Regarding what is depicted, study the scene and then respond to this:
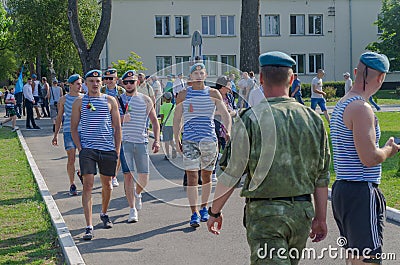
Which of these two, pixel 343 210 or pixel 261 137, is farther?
pixel 343 210

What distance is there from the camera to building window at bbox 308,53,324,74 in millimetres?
54000

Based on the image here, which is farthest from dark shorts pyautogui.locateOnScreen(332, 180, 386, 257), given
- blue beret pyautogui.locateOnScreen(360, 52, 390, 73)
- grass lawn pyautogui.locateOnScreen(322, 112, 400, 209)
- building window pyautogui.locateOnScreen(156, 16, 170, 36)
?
building window pyautogui.locateOnScreen(156, 16, 170, 36)

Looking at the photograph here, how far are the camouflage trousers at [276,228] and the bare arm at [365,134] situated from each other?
2.22 feet

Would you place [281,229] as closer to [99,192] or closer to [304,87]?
[99,192]

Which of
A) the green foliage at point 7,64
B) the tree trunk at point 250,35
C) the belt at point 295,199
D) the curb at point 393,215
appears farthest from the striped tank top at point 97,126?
the green foliage at point 7,64

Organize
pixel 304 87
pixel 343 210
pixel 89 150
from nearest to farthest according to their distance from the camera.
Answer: pixel 343 210
pixel 89 150
pixel 304 87

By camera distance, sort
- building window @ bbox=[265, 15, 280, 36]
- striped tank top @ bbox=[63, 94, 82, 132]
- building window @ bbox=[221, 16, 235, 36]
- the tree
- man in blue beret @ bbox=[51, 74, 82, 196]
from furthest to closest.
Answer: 1. building window @ bbox=[265, 15, 280, 36]
2. building window @ bbox=[221, 16, 235, 36]
3. the tree
4. striped tank top @ bbox=[63, 94, 82, 132]
5. man in blue beret @ bbox=[51, 74, 82, 196]

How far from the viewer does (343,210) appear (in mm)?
4875

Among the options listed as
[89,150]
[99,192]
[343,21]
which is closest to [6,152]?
[99,192]

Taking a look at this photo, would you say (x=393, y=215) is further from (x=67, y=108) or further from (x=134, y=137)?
(x=67, y=108)

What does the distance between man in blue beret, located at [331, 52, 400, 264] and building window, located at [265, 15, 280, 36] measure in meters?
49.5

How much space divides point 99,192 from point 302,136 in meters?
7.89

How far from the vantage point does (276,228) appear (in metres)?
4.22

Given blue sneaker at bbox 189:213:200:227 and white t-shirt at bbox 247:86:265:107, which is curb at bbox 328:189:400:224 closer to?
white t-shirt at bbox 247:86:265:107
